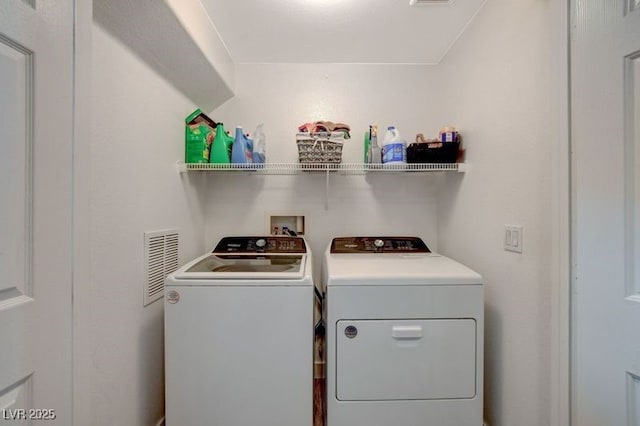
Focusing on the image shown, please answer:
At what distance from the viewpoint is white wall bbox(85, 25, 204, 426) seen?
1.03 metres

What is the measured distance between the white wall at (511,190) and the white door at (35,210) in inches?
63.0

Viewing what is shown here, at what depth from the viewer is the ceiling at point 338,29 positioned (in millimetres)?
1473

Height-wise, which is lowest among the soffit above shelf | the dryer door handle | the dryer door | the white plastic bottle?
the dryer door

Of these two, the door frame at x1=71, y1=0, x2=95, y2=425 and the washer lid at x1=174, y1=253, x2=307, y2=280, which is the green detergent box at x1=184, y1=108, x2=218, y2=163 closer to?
the washer lid at x1=174, y1=253, x2=307, y2=280

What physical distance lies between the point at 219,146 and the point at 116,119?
65 centimetres

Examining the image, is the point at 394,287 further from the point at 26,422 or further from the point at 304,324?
the point at 26,422

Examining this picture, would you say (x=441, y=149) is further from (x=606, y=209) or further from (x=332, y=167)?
(x=606, y=209)

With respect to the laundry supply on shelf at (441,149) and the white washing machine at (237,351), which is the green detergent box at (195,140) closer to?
the white washing machine at (237,351)

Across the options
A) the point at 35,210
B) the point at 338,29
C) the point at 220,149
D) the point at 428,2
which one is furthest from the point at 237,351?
the point at 428,2

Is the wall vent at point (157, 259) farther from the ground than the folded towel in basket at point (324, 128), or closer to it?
closer to it

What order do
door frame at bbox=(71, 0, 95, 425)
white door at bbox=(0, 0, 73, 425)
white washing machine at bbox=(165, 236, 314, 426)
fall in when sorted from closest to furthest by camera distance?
white door at bbox=(0, 0, 73, 425) → door frame at bbox=(71, 0, 95, 425) → white washing machine at bbox=(165, 236, 314, 426)

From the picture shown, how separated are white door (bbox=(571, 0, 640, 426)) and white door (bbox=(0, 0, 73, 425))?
60.5 inches

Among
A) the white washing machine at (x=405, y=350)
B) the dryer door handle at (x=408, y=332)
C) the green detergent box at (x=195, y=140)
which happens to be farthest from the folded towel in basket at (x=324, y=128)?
the dryer door handle at (x=408, y=332)

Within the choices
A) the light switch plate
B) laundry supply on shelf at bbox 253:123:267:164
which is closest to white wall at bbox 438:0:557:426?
the light switch plate
